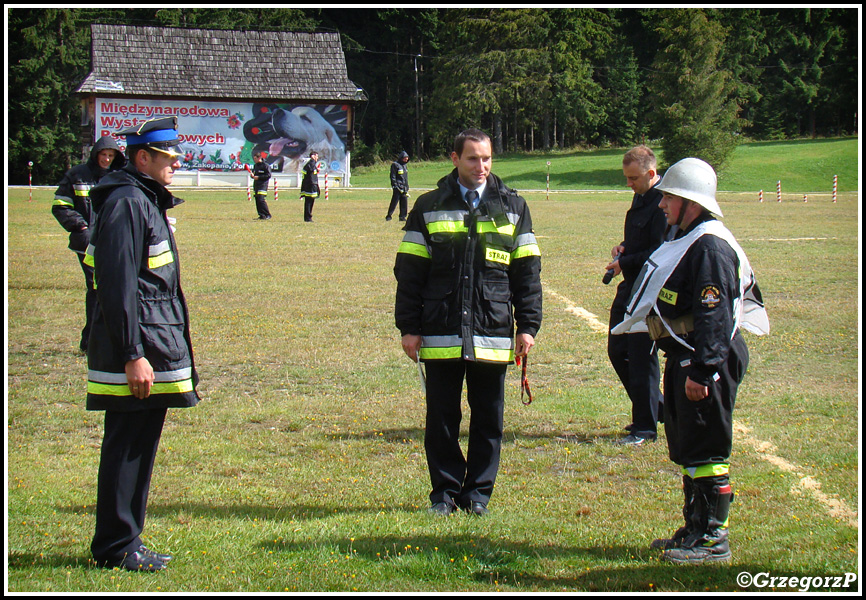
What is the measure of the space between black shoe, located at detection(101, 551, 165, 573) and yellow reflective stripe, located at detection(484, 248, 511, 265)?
2.21 m

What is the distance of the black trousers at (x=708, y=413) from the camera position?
431cm

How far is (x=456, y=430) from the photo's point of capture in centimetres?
512

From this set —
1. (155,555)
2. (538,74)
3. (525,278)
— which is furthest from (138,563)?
(538,74)

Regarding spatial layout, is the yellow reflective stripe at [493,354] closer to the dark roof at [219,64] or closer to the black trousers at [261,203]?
the black trousers at [261,203]

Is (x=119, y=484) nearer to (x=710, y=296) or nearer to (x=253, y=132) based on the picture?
(x=710, y=296)

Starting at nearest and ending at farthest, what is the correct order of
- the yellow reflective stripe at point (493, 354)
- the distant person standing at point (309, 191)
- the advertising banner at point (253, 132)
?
the yellow reflective stripe at point (493, 354) → the distant person standing at point (309, 191) → the advertising banner at point (253, 132)

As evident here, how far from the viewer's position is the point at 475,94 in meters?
67.2

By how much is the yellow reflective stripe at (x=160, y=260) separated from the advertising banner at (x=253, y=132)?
153 feet

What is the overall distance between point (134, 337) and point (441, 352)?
1.64 metres

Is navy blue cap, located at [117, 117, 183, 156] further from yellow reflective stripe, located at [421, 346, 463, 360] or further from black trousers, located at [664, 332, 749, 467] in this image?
black trousers, located at [664, 332, 749, 467]

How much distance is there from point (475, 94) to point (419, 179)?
49.2 ft

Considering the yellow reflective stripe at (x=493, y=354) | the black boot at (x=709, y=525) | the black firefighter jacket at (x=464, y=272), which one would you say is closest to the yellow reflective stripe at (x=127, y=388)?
the black firefighter jacket at (x=464, y=272)

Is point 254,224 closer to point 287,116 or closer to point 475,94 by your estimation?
point 287,116

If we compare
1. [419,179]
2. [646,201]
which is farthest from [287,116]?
[646,201]
